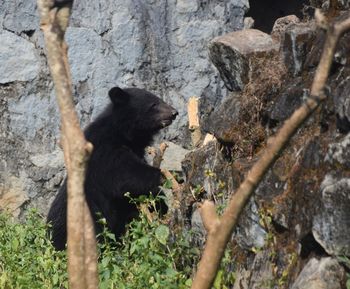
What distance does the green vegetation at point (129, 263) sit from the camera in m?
6.56

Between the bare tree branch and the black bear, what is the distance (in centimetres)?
611

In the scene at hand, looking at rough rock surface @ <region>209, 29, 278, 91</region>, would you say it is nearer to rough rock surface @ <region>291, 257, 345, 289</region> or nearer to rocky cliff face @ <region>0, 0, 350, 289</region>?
rocky cliff face @ <region>0, 0, 350, 289</region>

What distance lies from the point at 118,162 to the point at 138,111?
2.16ft

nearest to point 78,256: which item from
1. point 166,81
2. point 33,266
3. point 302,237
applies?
point 302,237

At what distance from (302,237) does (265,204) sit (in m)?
0.56

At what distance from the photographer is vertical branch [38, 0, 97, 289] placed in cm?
403

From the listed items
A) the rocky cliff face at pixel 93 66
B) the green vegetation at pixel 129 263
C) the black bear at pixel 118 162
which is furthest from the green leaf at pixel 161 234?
the rocky cliff face at pixel 93 66

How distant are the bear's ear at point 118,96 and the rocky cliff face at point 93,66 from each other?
0.36 m

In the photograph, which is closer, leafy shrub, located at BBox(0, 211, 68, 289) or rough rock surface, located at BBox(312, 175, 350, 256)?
rough rock surface, located at BBox(312, 175, 350, 256)

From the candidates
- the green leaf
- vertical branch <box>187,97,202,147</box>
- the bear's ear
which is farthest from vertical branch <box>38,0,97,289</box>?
vertical branch <box>187,97,202,147</box>

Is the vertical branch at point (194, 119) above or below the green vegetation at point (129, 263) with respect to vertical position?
below

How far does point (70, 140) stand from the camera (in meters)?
4.06

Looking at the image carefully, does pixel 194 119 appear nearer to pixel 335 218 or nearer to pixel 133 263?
pixel 133 263

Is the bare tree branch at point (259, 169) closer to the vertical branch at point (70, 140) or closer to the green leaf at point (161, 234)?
the vertical branch at point (70, 140)
